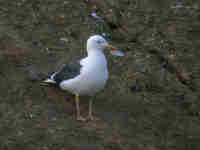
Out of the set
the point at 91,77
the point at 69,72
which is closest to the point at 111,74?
the point at 69,72

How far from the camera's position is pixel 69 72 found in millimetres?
5832

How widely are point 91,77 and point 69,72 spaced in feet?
1.81

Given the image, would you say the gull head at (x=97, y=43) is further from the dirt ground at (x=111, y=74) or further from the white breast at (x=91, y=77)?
the dirt ground at (x=111, y=74)

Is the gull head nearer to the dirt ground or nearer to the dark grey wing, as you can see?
the dark grey wing

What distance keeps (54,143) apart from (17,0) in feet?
19.4

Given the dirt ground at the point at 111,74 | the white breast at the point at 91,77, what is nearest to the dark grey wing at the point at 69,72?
the white breast at the point at 91,77

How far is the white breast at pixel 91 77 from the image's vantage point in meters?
5.46

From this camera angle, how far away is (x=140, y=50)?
26.7 feet

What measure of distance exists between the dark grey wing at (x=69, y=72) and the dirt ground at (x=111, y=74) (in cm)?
39

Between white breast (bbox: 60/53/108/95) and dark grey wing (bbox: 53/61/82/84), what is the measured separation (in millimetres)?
110

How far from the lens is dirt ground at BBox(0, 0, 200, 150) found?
17.5ft

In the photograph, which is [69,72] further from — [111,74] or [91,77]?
[111,74]

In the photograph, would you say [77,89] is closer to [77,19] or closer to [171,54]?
[171,54]

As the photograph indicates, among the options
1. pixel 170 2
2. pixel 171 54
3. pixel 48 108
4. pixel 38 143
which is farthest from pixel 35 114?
pixel 170 2
